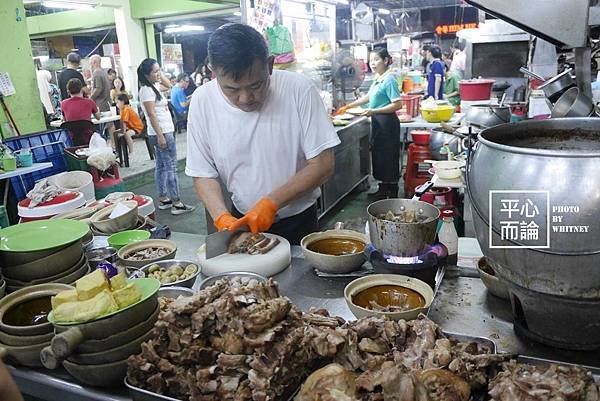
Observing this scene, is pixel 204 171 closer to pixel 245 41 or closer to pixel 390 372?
pixel 245 41

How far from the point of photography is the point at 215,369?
1186 mm

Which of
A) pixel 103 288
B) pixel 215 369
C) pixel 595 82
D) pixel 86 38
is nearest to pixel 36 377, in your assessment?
pixel 103 288

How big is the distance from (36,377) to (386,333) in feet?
3.51

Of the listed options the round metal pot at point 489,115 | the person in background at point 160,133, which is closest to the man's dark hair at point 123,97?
the person in background at point 160,133

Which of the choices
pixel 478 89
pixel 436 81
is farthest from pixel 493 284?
pixel 436 81

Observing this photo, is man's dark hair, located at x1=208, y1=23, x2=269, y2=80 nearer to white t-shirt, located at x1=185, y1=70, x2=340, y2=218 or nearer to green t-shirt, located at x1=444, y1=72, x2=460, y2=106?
white t-shirt, located at x1=185, y1=70, x2=340, y2=218

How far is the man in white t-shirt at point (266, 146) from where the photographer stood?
241cm

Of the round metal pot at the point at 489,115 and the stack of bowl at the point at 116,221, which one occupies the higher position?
the round metal pot at the point at 489,115

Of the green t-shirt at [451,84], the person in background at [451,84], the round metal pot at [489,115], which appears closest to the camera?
the round metal pot at [489,115]

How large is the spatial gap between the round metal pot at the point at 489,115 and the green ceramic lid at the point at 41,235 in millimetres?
3485

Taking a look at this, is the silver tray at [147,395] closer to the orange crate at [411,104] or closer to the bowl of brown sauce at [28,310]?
the bowl of brown sauce at [28,310]

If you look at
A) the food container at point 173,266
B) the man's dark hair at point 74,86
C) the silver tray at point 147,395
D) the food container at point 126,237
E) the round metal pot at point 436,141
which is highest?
the man's dark hair at point 74,86

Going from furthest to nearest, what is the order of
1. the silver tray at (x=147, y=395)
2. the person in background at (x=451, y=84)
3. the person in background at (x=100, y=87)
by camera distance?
the person in background at (x=100, y=87), the person in background at (x=451, y=84), the silver tray at (x=147, y=395)

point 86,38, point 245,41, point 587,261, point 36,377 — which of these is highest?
point 86,38
